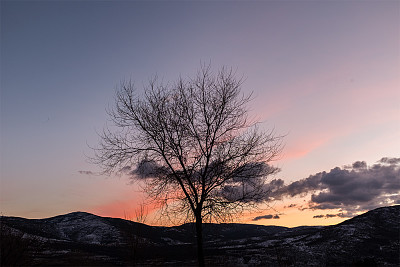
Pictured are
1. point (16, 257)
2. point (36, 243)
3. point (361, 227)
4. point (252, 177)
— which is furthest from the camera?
point (361, 227)

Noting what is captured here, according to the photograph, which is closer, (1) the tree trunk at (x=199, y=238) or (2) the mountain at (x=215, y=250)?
(2) the mountain at (x=215, y=250)

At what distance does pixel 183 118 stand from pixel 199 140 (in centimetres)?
173

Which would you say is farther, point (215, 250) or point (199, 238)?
point (215, 250)

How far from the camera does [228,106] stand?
19797 mm

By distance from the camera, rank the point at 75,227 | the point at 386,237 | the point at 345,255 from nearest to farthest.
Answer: the point at 345,255 → the point at 386,237 → the point at 75,227

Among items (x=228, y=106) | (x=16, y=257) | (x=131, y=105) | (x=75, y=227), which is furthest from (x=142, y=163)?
(x=75, y=227)

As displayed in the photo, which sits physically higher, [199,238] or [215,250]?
[199,238]

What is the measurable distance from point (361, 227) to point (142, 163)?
380 feet

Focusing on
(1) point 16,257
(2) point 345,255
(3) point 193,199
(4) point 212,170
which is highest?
(4) point 212,170

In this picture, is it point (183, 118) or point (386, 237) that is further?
point (386, 237)

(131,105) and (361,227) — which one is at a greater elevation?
(131,105)

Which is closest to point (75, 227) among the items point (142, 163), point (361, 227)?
point (361, 227)

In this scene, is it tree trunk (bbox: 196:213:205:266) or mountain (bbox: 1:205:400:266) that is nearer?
mountain (bbox: 1:205:400:266)

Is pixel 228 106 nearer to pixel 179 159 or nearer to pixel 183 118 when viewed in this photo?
pixel 183 118
